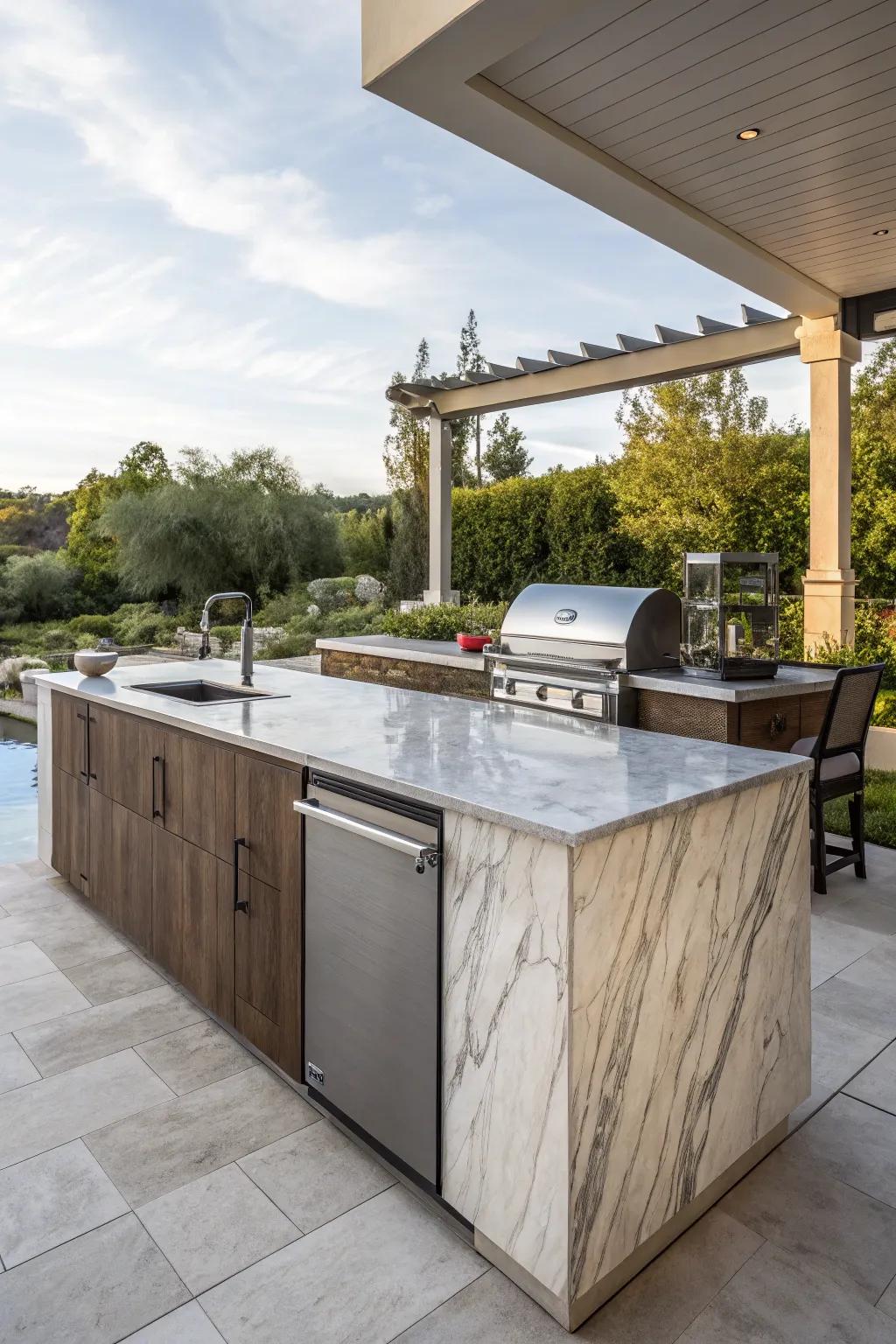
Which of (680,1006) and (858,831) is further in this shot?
(858,831)

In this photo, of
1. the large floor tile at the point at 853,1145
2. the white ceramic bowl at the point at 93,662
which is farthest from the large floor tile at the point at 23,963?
the large floor tile at the point at 853,1145

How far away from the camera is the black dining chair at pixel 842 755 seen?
3369mm

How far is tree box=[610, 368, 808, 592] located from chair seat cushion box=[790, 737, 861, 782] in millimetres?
5608

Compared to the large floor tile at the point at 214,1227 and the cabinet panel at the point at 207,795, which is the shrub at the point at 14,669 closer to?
the cabinet panel at the point at 207,795

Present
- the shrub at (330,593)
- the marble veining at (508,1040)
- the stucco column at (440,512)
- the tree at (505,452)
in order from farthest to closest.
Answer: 1. the tree at (505,452)
2. the shrub at (330,593)
3. the stucco column at (440,512)
4. the marble veining at (508,1040)

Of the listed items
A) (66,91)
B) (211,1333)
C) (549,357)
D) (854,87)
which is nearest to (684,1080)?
(211,1333)

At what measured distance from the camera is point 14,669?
796 cm

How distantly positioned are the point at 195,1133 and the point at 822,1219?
1.34m

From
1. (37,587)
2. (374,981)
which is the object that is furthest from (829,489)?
(37,587)

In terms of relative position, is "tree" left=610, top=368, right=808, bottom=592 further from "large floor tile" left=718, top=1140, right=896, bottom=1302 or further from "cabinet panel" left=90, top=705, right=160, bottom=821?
"large floor tile" left=718, top=1140, right=896, bottom=1302

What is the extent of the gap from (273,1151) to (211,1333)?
0.47 m

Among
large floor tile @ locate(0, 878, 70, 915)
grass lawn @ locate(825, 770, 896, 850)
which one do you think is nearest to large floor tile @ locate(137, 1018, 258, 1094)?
large floor tile @ locate(0, 878, 70, 915)

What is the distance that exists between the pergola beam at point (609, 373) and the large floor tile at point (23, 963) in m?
5.59

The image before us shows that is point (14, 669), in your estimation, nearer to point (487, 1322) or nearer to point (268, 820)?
point (268, 820)
